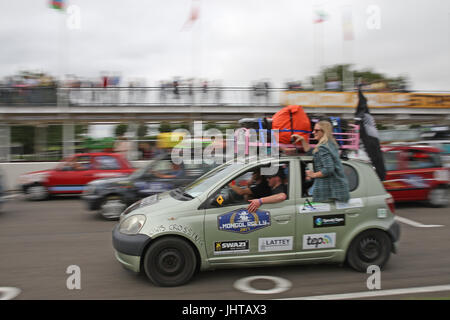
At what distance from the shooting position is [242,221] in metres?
4.60

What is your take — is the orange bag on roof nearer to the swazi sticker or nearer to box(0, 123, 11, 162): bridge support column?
the swazi sticker

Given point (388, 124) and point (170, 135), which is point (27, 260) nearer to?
point (170, 135)

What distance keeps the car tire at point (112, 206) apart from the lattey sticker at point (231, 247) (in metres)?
4.80

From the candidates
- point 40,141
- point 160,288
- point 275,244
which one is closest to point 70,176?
point 40,141

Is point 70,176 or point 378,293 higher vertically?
point 70,176

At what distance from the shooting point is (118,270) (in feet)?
17.2

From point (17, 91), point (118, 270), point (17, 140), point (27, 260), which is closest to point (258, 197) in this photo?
point (118, 270)

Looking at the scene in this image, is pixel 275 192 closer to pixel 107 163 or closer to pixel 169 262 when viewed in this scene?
pixel 169 262

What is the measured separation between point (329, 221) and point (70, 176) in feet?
31.4

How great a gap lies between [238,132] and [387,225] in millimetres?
2336

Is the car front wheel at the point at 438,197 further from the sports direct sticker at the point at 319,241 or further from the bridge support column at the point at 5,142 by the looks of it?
the bridge support column at the point at 5,142

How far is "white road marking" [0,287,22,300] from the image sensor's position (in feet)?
14.2

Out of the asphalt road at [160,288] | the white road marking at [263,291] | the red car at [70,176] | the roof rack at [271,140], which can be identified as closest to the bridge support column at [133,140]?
the red car at [70,176]

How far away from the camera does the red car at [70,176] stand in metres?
11.9
